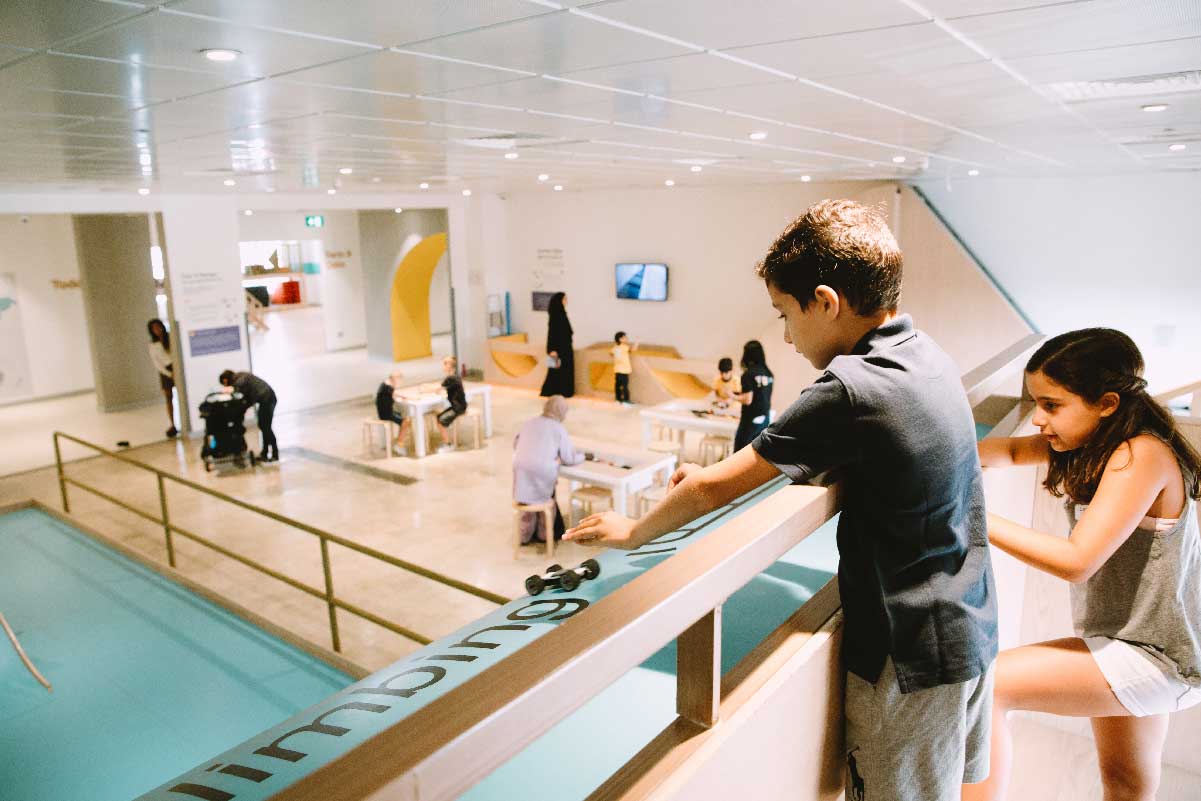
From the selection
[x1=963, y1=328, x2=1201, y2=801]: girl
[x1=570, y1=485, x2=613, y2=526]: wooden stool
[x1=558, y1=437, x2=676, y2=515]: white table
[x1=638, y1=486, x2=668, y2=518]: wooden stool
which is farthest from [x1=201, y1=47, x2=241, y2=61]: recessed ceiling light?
[x1=638, y1=486, x2=668, y2=518]: wooden stool

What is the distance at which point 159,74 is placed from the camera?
10.6ft

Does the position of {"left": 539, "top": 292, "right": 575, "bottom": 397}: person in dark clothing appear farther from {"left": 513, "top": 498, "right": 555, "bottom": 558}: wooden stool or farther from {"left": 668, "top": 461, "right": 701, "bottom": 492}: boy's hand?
{"left": 668, "top": 461, "right": 701, "bottom": 492}: boy's hand

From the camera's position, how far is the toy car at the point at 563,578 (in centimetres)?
267

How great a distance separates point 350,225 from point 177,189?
24.6 ft

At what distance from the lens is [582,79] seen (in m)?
3.54

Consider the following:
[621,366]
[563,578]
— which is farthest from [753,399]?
[563,578]

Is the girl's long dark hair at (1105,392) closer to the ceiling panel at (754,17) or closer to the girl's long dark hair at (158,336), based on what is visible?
the ceiling panel at (754,17)

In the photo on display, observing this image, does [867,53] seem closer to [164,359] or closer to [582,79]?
[582,79]

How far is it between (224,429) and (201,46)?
25.5 feet

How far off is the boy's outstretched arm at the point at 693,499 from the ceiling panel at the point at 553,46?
1720 mm

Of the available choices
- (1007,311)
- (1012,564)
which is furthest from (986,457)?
(1007,311)

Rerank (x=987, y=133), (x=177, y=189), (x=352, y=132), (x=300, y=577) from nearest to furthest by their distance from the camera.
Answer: (x=352, y=132)
(x=987, y=133)
(x=300, y=577)
(x=177, y=189)

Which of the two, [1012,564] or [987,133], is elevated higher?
[987,133]

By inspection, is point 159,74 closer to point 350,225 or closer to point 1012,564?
point 1012,564
